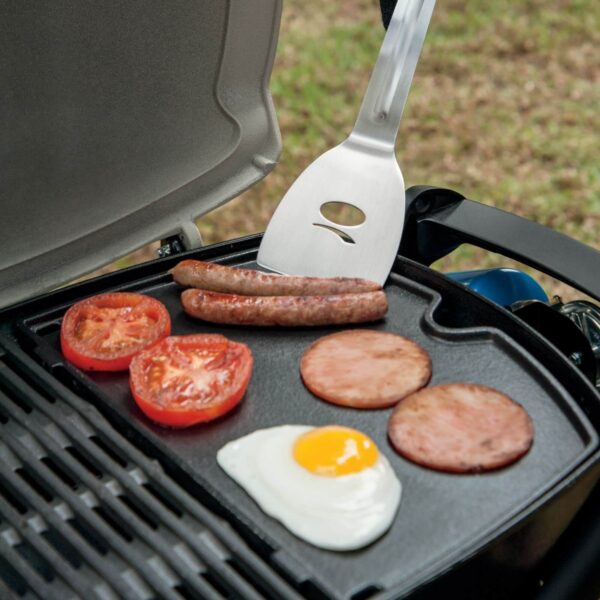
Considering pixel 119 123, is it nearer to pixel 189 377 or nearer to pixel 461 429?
pixel 189 377

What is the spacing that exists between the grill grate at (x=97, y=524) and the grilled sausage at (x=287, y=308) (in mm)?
290

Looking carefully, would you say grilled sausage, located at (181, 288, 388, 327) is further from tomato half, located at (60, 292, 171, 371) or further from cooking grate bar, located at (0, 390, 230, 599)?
cooking grate bar, located at (0, 390, 230, 599)

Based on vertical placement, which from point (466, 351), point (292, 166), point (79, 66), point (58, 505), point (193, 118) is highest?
point (79, 66)

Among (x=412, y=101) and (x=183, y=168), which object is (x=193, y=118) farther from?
(x=412, y=101)

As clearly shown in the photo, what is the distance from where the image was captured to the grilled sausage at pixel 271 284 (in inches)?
66.1

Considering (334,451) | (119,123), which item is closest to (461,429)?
(334,451)

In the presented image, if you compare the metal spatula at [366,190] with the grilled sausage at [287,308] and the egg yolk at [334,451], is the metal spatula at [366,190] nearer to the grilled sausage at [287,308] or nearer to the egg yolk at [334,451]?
the grilled sausage at [287,308]

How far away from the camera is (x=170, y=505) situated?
52.8 inches

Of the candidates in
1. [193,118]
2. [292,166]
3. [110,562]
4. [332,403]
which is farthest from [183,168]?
[292,166]

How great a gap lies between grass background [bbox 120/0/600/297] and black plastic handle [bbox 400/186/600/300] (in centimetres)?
185

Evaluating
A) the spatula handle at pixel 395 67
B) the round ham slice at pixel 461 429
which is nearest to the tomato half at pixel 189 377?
the round ham slice at pixel 461 429

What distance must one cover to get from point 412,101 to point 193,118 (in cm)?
310

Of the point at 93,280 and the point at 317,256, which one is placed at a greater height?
the point at 317,256

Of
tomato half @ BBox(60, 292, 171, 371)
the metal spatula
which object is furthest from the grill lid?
the metal spatula
